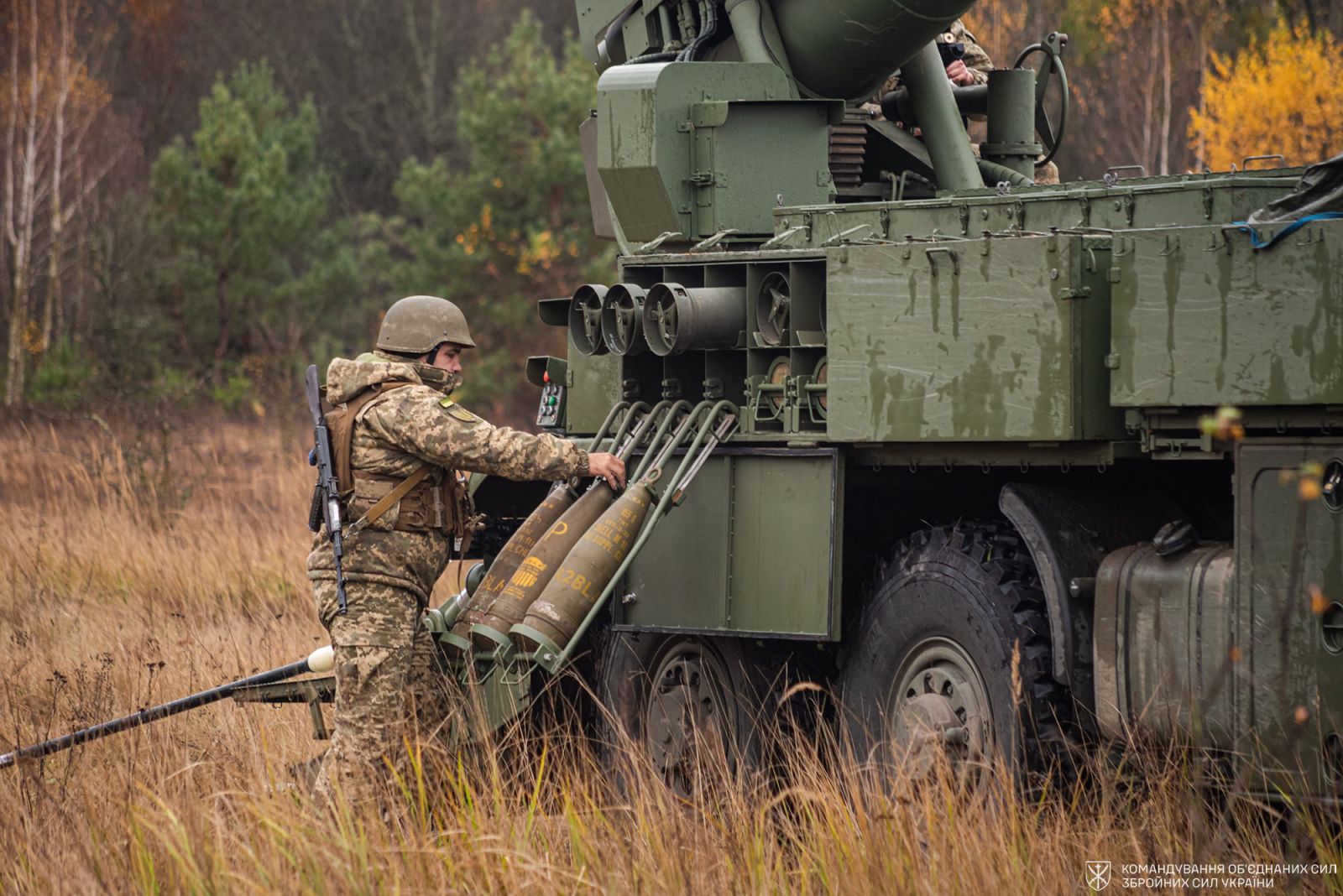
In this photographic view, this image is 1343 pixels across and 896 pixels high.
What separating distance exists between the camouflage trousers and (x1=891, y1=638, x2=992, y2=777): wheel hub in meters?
1.41

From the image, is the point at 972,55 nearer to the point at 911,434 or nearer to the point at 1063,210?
the point at 1063,210

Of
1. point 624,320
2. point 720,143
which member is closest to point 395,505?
point 624,320

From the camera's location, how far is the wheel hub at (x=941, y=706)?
5.83 meters

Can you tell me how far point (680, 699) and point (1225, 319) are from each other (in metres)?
2.70

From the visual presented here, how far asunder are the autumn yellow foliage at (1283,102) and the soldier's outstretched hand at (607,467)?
18524mm

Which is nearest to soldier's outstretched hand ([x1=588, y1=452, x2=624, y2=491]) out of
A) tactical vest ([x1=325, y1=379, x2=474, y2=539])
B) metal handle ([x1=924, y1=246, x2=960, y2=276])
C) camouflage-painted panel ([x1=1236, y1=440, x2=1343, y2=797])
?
tactical vest ([x1=325, y1=379, x2=474, y2=539])

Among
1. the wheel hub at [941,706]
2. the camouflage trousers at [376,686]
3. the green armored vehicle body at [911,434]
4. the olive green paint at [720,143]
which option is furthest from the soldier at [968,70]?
the camouflage trousers at [376,686]

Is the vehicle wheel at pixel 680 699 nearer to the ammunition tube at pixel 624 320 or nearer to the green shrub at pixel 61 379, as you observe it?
the ammunition tube at pixel 624 320

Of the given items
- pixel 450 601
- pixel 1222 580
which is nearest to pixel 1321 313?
pixel 1222 580

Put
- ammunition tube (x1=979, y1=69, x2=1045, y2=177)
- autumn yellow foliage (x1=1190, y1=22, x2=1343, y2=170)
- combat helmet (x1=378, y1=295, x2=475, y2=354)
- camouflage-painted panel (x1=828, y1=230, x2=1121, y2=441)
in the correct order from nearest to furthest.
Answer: camouflage-painted panel (x1=828, y1=230, x2=1121, y2=441) < combat helmet (x1=378, y1=295, x2=475, y2=354) < ammunition tube (x1=979, y1=69, x2=1045, y2=177) < autumn yellow foliage (x1=1190, y1=22, x2=1343, y2=170)

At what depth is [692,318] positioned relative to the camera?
6809 millimetres

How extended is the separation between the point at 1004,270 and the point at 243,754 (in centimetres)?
300

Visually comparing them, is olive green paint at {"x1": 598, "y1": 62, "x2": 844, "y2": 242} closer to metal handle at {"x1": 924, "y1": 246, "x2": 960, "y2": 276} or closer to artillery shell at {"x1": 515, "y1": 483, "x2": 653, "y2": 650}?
artillery shell at {"x1": 515, "y1": 483, "x2": 653, "y2": 650}

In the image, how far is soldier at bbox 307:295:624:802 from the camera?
6512 mm
